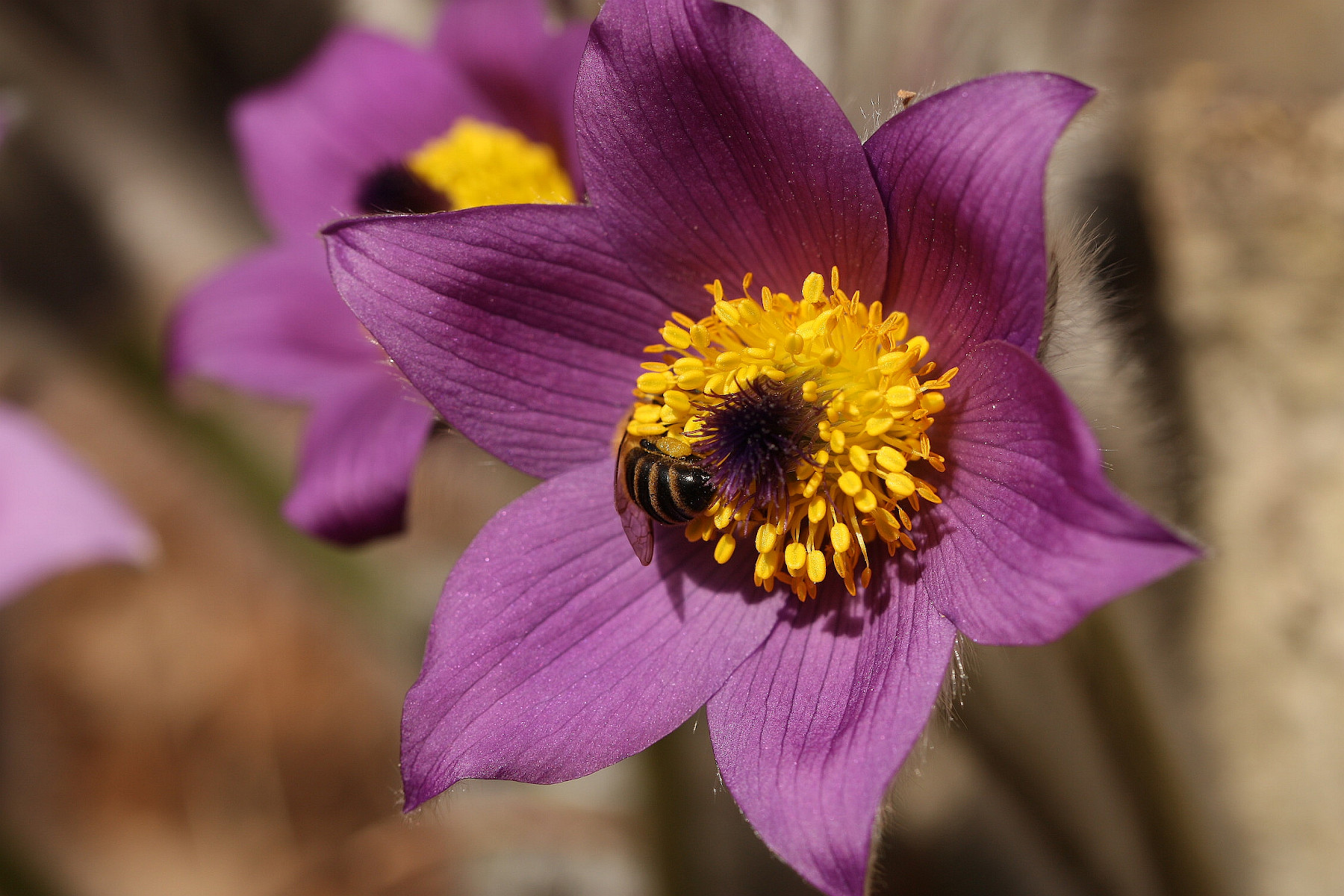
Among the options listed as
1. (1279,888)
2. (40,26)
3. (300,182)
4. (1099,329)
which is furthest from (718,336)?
(40,26)

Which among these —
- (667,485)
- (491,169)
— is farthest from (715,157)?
(491,169)

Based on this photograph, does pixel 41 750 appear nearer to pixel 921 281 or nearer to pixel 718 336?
pixel 718 336

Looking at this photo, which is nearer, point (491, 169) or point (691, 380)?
point (691, 380)

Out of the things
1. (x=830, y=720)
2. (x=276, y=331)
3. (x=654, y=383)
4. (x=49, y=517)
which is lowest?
(x=49, y=517)

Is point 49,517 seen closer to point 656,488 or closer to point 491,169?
point 491,169

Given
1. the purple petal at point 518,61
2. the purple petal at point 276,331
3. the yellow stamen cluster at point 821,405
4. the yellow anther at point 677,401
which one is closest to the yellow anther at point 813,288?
the yellow stamen cluster at point 821,405

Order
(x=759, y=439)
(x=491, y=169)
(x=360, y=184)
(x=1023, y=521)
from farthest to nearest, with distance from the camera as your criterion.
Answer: (x=360, y=184)
(x=491, y=169)
(x=759, y=439)
(x=1023, y=521)

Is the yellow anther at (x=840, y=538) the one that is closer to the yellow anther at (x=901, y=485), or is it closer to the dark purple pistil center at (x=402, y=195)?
the yellow anther at (x=901, y=485)
